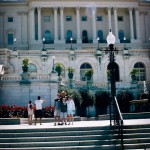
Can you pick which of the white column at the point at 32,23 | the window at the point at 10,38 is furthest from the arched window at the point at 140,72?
the window at the point at 10,38

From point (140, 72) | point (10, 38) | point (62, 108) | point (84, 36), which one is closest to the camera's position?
point (62, 108)

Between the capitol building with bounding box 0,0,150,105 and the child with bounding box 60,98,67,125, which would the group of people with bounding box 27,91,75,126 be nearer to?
the child with bounding box 60,98,67,125

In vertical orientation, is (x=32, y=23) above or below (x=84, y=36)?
above

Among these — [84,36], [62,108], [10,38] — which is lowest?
[62,108]

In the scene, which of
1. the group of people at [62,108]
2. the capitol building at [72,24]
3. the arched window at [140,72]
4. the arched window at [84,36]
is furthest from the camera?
the arched window at [84,36]

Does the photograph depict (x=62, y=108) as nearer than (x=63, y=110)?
Yes

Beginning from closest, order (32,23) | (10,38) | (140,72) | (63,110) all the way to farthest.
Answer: (63,110) → (140,72) → (32,23) → (10,38)

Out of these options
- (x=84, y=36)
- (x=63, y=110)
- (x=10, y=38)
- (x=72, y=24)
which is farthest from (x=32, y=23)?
(x=63, y=110)

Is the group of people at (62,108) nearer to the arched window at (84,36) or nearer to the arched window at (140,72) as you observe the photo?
the arched window at (140,72)

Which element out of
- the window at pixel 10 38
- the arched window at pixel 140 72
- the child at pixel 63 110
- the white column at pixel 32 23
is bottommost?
the child at pixel 63 110

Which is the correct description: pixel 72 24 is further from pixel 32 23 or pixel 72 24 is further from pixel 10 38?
pixel 10 38

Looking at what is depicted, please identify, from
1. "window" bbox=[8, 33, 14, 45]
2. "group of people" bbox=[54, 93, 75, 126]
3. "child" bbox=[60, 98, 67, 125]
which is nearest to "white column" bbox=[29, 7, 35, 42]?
"window" bbox=[8, 33, 14, 45]

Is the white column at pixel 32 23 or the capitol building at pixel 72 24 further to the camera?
the white column at pixel 32 23

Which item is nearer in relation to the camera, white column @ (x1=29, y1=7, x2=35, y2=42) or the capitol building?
the capitol building
